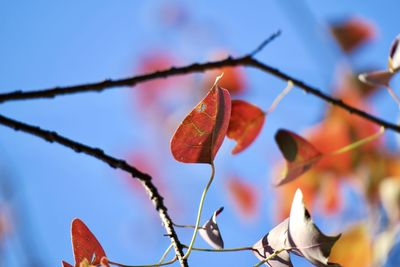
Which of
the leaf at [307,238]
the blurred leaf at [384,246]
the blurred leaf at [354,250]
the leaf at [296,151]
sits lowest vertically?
the leaf at [307,238]

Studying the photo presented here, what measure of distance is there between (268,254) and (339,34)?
2213 mm

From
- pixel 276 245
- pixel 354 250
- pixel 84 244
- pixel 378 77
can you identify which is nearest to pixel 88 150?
pixel 84 244

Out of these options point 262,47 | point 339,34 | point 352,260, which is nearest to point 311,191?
point 352,260

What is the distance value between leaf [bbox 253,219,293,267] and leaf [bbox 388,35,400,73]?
10.2 inches

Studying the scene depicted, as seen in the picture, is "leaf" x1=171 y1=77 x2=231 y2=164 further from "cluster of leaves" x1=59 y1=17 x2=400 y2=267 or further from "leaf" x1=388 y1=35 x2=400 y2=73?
"leaf" x1=388 y1=35 x2=400 y2=73

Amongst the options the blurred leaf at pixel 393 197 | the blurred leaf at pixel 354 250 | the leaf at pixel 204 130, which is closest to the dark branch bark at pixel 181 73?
the leaf at pixel 204 130

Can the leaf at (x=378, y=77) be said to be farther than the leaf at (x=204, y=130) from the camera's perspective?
Yes

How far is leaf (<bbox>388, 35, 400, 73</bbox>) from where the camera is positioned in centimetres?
63

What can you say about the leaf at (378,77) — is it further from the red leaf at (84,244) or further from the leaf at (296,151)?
the red leaf at (84,244)

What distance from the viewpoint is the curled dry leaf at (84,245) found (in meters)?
0.51

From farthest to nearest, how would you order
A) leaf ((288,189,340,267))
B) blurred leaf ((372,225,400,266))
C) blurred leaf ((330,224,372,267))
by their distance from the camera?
blurred leaf ((330,224,372,267)) < blurred leaf ((372,225,400,266)) < leaf ((288,189,340,267))

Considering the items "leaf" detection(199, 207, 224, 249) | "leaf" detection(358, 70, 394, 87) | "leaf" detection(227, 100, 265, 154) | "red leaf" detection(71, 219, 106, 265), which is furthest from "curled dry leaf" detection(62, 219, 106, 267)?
"leaf" detection(358, 70, 394, 87)

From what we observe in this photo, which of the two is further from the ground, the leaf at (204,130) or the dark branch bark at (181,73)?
the dark branch bark at (181,73)

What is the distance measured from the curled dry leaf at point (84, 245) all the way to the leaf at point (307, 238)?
183 millimetres
